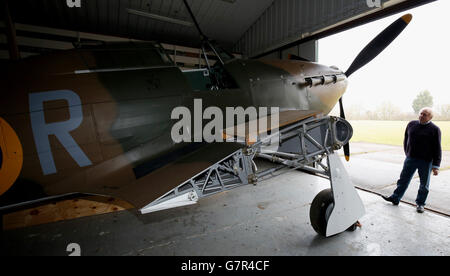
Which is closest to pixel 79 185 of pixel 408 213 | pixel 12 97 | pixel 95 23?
pixel 12 97

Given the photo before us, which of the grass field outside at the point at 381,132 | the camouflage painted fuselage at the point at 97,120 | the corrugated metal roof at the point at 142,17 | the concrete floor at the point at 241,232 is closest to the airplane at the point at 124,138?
the camouflage painted fuselage at the point at 97,120

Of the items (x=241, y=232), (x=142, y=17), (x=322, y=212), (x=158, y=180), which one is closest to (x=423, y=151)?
(x=322, y=212)

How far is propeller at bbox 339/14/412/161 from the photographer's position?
3.53 m

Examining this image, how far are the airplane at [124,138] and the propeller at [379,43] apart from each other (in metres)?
2.07

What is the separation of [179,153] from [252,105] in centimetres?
140

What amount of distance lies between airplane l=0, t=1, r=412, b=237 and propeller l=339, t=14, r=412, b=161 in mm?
2066

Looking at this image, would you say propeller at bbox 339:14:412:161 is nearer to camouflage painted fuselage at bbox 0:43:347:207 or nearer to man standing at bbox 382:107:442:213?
man standing at bbox 382:107:442:213

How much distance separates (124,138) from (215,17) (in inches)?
290

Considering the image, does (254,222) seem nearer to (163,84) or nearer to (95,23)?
(163,84)

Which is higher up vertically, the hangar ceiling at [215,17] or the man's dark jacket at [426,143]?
the hangar ceiling at [215,17]

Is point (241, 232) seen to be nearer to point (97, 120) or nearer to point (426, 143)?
point (97, 120)

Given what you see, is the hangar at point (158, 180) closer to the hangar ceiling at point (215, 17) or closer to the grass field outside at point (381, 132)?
the hangar ceiling at point (215, 17)

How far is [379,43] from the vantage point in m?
3.67

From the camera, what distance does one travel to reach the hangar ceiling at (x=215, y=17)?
16.7ft
